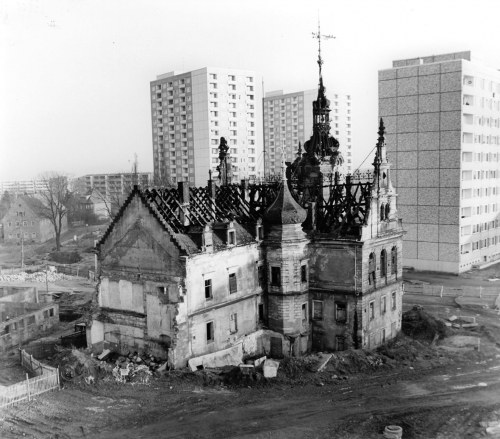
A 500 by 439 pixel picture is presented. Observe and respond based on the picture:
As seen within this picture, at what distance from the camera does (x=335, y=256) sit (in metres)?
46.6

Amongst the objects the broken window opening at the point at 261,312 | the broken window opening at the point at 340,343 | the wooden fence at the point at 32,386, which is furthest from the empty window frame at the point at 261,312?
the wooden fence at the point at 32,386

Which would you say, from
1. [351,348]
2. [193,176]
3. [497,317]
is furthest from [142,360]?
[193,176]

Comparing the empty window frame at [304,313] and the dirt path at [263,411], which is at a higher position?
the empty window frame at [304,313]

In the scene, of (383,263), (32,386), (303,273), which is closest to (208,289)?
(303,273)

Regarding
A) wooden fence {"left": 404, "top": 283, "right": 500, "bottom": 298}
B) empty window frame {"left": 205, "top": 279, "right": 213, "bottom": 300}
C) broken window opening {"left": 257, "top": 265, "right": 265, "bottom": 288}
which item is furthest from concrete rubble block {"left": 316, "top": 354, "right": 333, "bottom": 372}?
wooden fence {"left": 404, "top": 283, "right": 500, "bottom": 298}

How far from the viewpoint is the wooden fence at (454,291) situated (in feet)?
219

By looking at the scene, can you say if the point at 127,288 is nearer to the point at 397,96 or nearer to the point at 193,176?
the point at 397,96

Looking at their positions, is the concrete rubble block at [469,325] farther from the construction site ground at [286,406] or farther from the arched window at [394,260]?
the construction site ground at [286,406]

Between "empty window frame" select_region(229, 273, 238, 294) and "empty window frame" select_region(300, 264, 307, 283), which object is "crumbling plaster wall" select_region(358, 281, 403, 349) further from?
"empty window frame" select_region(229, 273, 238, 294)

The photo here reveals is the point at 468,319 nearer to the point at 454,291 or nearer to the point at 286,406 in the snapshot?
the point at 454,291

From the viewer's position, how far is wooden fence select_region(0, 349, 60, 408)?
33688mm

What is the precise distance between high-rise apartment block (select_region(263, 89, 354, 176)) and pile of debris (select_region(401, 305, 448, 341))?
10306 cm

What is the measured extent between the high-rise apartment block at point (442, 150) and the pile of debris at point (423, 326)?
2790 centimetres

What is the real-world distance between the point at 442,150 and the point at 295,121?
82526 millimetres
